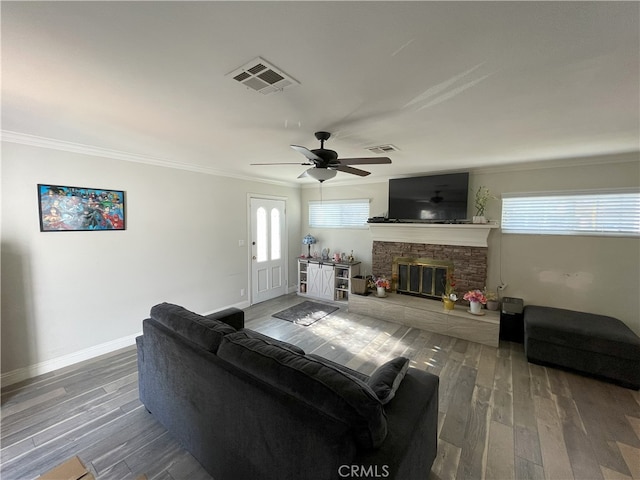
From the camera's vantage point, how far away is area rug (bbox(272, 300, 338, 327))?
178 inches

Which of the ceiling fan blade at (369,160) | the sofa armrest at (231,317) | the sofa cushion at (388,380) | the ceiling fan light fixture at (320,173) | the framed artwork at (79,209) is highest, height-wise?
the ceiling fan blade at (369,160)

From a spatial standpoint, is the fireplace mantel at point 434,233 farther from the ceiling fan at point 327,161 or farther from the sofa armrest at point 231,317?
the sofa armrest at point 231,317

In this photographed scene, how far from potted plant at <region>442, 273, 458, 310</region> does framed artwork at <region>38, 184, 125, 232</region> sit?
4740 millimetres

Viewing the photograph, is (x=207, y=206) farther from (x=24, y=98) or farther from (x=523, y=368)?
(x=523, y=368)

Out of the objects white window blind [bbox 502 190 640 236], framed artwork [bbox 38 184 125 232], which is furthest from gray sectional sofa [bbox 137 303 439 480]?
white window blind [bbox 502 190 640 236]

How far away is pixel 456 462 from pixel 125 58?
3.31 metres

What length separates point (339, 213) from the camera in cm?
584

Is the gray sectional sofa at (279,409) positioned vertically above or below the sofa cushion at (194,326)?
below

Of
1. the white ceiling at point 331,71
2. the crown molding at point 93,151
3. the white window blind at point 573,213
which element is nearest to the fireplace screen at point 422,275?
the white window blind at point 573,213

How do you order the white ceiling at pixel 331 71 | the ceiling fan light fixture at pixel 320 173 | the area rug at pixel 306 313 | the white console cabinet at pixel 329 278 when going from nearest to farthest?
1. the white ceiling at pixel 331 71
2. the ceiling fan light fixture at pixel 320 173
3. the area rug at pixel 306 313
4. the white console cabinet at pixel 329 278

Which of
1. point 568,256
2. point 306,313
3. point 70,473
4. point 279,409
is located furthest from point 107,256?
point 568,256

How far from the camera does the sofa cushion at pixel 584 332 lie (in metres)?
2.77

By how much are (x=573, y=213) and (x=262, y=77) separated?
437cm

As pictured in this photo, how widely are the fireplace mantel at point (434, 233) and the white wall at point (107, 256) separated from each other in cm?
275
